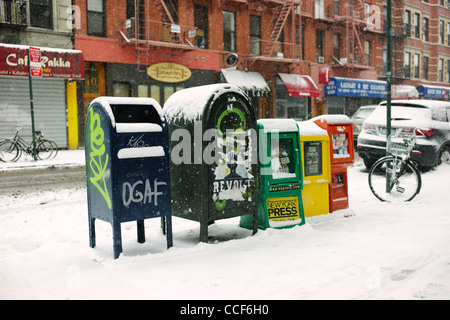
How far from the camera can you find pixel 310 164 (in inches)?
244

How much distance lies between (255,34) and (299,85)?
3.87 metres

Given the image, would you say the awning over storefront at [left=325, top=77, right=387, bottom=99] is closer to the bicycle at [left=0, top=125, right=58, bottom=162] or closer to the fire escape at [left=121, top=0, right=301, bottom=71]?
the fire escape at [left=121, top=0, right=301, bottom=71]

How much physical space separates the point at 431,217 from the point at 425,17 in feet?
120

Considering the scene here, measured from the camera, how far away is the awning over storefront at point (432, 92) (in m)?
35.8

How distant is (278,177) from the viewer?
563 centimetres

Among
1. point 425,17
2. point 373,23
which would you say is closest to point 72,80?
point 373,23

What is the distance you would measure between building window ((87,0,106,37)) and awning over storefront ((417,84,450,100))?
27.2m

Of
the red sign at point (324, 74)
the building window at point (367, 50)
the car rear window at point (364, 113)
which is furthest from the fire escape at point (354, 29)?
the car rear window at point (364, 113)

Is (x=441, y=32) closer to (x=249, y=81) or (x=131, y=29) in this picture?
(x=249, y=81)

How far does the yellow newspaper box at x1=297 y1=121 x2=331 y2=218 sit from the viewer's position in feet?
20.1

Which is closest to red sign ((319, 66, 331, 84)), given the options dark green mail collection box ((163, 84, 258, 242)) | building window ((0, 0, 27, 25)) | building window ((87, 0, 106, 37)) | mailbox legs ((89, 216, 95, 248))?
building window ((87, 0, 106, 37))

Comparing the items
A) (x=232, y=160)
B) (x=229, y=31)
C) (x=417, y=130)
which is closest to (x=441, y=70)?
(x=229, y=31)

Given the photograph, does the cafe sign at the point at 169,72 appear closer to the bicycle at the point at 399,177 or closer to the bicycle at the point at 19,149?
the bicycle at the point at 19,149
